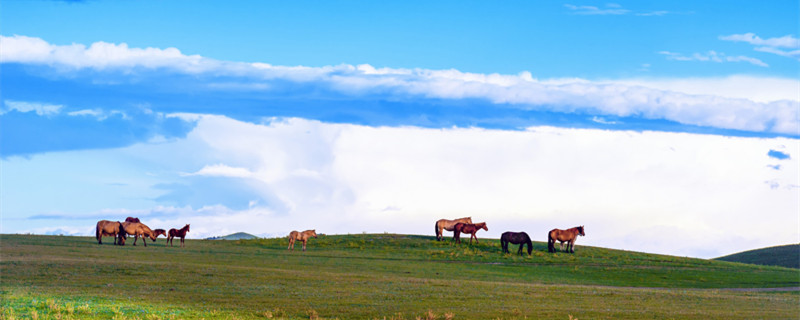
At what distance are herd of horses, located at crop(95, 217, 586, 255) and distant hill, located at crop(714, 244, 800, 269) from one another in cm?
2849

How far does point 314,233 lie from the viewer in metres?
67.0

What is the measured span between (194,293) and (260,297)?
3.41 m

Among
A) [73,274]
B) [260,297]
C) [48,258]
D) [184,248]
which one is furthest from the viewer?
[184,248]

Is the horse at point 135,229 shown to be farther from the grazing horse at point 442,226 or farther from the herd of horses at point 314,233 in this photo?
the grazing horse at point 442,226

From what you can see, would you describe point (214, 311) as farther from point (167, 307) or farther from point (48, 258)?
point (48, 258)

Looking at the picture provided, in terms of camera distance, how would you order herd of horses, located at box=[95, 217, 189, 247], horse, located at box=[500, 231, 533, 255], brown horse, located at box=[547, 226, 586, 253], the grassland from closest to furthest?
the grassland, herd of horses, located at box=[95, 217, 189, 247], horse, located at box=[500, 231, 533, 255], brown horse, located at box=[547, 226, 586, 253]

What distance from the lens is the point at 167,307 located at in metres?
26.5

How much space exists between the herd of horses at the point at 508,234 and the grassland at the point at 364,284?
224cm

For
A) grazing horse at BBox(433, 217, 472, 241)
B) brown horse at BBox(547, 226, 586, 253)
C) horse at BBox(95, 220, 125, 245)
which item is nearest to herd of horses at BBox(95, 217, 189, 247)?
horse at BBox(95, 220, 125, 245)

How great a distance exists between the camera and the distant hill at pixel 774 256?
82.0 metres

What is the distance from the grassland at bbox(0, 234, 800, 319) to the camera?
26.8 metres

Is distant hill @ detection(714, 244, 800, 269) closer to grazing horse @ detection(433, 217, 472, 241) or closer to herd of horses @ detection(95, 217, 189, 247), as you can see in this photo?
grazing horse @ detection(433, 217, 472, 241)

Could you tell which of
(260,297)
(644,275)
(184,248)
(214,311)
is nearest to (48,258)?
(184,248)

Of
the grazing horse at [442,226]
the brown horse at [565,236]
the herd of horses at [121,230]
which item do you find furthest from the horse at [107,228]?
the brown horse at [565,236]
